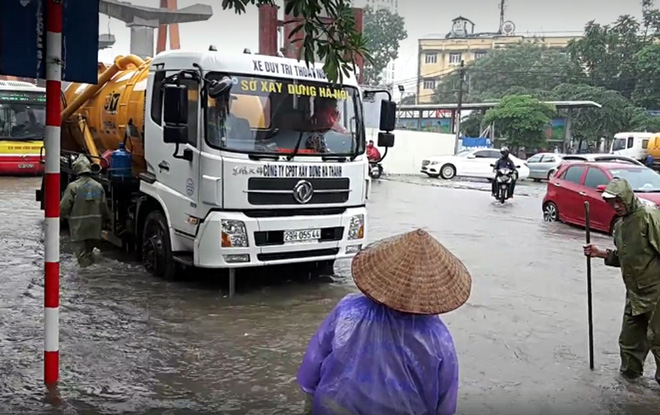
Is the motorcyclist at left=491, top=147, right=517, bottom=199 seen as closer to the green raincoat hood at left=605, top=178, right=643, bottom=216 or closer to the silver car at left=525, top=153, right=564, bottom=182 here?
the silver car at left=525, top=153, right=564, bottom=182

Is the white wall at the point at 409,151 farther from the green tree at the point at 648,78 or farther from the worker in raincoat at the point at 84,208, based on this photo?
the worker in raincoat at the point at 84,208

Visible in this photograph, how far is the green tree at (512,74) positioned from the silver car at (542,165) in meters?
17.9

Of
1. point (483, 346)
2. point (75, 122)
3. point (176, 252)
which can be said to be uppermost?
point (75, 122)

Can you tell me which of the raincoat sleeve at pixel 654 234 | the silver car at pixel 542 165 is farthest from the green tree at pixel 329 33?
the silver car at pixel 542 165

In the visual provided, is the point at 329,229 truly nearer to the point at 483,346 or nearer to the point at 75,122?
the point at 483,346

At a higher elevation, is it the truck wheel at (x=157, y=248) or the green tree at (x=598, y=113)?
the green tree at (x=598, y=113)

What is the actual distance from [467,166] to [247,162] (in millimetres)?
23986

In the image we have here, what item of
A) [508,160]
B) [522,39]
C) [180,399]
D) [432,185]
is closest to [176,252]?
[180,399]

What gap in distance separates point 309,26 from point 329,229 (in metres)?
4.41

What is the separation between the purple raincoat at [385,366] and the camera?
7.66ft

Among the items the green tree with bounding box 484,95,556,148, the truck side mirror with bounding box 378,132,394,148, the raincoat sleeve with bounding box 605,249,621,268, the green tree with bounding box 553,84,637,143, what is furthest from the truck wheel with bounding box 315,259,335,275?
the green tree with bounding box 553,84,637,143

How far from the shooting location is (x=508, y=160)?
19.4 meters

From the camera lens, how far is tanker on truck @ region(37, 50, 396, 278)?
6.81 m

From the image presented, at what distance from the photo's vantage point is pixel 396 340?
93.0 inches
